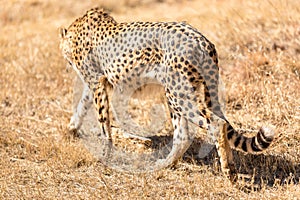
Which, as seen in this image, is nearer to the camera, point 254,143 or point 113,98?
point 254,143

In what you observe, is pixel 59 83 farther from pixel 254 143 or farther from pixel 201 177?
pixel 254 143

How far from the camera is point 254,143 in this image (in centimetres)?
468

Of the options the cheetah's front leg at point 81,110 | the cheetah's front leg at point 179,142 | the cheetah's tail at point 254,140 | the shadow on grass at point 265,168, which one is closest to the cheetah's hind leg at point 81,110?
the cheetah's front leg at point 81,110

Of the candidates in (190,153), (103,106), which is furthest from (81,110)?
(190,153)

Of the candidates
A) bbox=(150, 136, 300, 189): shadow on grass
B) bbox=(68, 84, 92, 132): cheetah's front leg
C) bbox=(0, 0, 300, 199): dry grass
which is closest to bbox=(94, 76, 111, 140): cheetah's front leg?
bbox=(0, 0, 300, 199): dry grass

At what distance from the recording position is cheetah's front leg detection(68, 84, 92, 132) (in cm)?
633

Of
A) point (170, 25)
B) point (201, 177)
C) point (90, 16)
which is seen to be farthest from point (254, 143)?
point (90, 16)

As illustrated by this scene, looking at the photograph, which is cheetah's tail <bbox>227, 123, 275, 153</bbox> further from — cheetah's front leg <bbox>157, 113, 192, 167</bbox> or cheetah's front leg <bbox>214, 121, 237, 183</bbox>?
cheetah's front leg <bbox>157, 113, 192, 167</bbox>

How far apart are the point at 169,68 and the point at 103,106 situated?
1115mm

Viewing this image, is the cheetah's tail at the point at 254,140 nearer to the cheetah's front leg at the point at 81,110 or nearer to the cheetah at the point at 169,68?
the cheetah at the point at 169,68

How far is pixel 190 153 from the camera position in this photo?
5723 millimetres

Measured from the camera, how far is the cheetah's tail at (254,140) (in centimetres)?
448

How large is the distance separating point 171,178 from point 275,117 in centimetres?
149

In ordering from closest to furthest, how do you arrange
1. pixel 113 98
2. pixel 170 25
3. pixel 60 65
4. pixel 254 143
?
pixel 254 143, pixel 170 25, pixel 113 98, pixel 60 65
